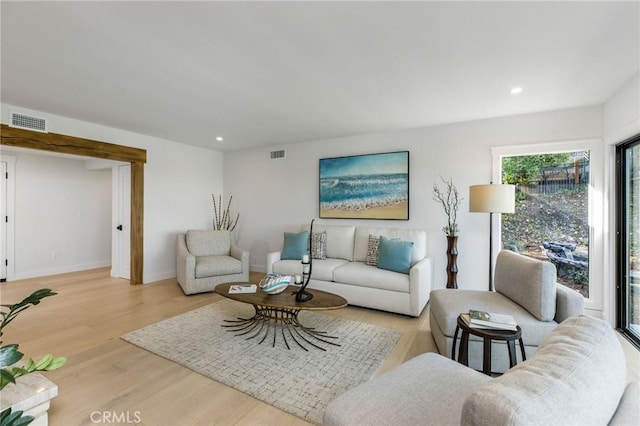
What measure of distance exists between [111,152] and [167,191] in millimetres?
1047

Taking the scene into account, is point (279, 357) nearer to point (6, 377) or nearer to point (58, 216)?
point (6, 377)

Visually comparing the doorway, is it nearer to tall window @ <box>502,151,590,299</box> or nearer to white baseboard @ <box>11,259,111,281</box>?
white baseboard @ <box>11,259,111,281</box>

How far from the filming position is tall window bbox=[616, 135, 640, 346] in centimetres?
284

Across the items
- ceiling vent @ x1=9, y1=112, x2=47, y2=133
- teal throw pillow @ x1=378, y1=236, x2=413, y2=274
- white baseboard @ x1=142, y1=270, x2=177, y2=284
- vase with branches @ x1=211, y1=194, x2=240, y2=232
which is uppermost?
ceiling vent @ x1=9, y1=112, x2=47, y2=133

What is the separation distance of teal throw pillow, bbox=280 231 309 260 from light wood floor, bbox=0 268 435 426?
1120 mm

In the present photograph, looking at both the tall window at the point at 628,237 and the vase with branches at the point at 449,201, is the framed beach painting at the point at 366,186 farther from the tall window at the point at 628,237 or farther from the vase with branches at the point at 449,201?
the tall window at the point at 628,237

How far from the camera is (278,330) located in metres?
2.97

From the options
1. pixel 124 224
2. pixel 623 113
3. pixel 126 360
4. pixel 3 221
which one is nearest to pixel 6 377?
pixel 126 360

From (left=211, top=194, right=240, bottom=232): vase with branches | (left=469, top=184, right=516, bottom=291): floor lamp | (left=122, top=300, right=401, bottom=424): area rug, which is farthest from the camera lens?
(left=211, top=194, right=240, bottom=232): vase with branches

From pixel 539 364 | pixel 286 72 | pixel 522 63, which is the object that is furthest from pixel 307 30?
pixel 539 364

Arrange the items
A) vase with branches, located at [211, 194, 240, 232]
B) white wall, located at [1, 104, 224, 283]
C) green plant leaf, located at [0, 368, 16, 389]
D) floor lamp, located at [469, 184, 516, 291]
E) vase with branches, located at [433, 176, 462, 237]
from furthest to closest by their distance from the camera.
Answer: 1. vase with branches, located at [211, 194, 240, 232]
2. white wall, located at [1, 104, 224, 283]
3. vase with branches, located at [433, 176, 462, 237]
4. floor lamp, located at [469, 184, 516, 291]
5. green plant leaf, located at [0, 368, 16, 389]

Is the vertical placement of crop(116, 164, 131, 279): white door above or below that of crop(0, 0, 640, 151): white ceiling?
below

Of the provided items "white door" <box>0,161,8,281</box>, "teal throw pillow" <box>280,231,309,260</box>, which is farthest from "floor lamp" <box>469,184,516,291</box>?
"white door" <box>0,161,8,281</box>

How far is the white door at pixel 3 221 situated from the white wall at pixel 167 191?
0.18 m
